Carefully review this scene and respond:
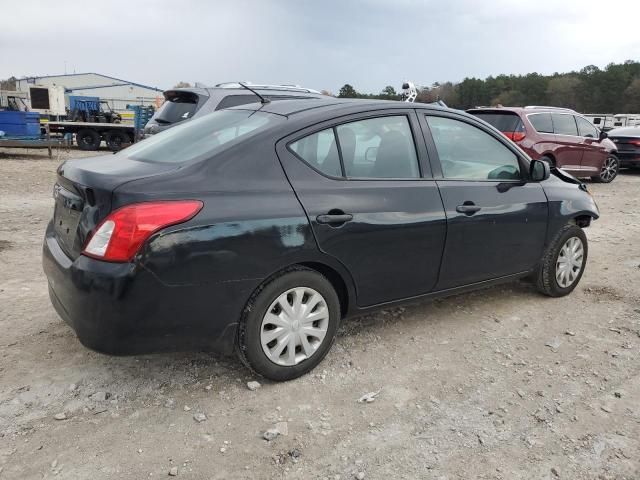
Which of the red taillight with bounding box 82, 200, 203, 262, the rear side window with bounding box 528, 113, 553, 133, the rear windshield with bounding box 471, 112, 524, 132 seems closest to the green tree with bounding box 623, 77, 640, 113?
the rear side window with bounding box 528, 113, 553, 133

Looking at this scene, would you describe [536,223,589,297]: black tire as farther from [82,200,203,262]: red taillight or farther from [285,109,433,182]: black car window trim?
[82,200,203,262]: red taillight

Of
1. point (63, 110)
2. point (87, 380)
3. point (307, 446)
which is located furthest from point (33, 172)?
point (63, 110)

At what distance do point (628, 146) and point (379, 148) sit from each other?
46.8 feet

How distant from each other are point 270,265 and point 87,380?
1.29 metres

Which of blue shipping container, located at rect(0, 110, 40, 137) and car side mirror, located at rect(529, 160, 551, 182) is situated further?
blue shipping container, located at rect(0, 110, 40, 137)

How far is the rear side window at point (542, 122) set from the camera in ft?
36.0

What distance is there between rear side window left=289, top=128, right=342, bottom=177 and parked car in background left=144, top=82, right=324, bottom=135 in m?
4.06

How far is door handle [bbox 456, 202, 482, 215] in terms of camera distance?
3.57 meters

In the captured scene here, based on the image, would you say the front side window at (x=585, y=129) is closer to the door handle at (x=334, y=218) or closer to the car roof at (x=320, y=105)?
the car roof at (x=320, y=105)

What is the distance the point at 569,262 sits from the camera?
177 inches

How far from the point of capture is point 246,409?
280 centimetres

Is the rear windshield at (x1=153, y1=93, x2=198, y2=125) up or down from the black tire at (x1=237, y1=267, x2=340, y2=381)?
up

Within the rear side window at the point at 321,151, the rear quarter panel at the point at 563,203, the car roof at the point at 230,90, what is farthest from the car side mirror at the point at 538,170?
the car roof at the point at 230,90

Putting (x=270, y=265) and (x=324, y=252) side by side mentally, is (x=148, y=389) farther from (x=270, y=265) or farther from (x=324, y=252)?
(x=324, y=252)
